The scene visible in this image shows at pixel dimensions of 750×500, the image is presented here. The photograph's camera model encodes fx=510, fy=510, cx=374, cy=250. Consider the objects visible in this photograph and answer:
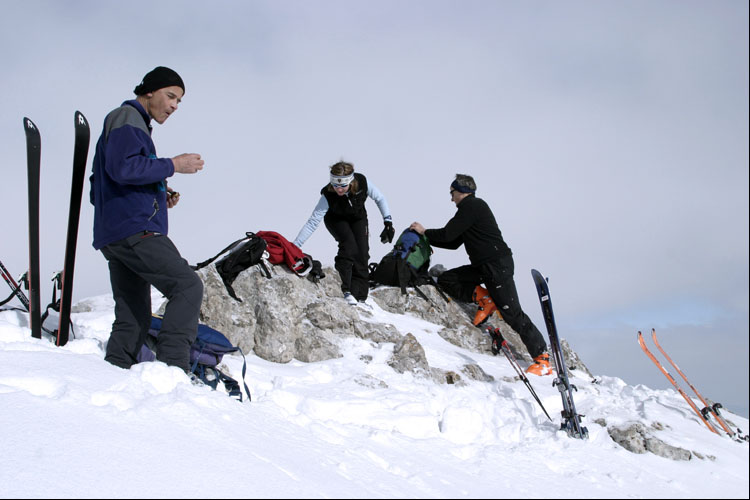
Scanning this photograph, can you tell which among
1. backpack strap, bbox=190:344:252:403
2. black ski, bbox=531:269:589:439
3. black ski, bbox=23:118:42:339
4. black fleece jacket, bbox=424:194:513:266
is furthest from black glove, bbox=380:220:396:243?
black ski, bbox=23:118:42:339

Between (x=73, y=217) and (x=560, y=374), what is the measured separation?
15.2 ft

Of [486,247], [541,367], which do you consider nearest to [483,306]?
[486,247]

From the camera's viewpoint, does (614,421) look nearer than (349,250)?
Yes

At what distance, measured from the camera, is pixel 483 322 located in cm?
861

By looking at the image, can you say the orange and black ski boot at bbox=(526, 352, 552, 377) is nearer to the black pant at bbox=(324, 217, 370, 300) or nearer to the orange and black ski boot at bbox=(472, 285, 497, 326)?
the orange and black ski boot at bbox=(472, 285, 497, 326)

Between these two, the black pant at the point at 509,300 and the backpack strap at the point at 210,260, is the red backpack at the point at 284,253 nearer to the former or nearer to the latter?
the backpack strap at the point at 210,260

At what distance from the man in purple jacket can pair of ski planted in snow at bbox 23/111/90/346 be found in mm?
231

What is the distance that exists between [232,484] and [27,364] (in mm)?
1826

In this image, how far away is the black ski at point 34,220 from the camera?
391 centimetres

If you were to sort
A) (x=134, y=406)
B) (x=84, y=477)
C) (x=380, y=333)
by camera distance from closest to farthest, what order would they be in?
(x=84, y=477)
(x=134, y=406)
(x=380, y=333)

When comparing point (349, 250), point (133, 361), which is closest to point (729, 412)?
point (349, 250)

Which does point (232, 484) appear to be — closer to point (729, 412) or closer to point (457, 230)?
point (457, 230)

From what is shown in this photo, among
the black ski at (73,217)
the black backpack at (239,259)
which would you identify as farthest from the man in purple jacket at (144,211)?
the black backpack at (239,259)

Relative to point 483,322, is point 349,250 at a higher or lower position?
higher
